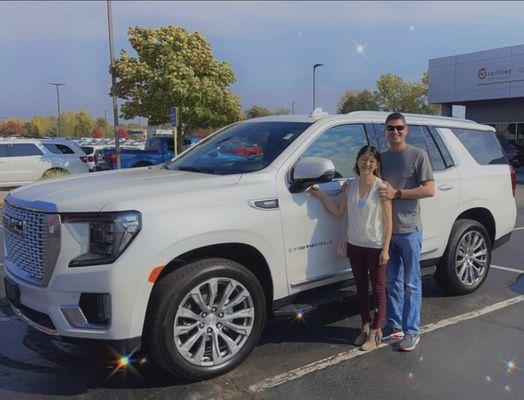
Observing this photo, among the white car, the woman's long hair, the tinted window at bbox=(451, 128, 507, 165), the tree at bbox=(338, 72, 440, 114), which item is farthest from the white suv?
the tree at bbox=(338, 72, 440, 114)

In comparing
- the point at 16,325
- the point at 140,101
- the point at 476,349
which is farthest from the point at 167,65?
the point at 476,349

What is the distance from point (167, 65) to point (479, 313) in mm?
17584

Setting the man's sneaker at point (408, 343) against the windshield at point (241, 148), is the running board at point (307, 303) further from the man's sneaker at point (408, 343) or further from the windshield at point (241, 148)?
the windshield at point (241, 148)

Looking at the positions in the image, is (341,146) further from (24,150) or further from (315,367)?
(24,150)

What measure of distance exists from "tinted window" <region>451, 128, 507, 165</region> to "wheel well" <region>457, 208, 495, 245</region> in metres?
0.50

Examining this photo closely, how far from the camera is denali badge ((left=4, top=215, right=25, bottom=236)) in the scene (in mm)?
3478

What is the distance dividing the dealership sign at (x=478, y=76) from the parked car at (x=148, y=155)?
17.9m

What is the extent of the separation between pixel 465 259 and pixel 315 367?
2.34 meters

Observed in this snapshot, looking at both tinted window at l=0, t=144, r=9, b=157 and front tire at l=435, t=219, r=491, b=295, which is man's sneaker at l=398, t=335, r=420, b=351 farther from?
tinted window at l=0, t=144, r=9, b=157

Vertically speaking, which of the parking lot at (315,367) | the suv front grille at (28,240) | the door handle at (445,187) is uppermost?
the door handle at (445,187)

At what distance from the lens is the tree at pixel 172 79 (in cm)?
2050

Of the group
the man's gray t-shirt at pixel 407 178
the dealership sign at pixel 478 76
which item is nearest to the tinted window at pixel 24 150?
the man's gray t-shirt at pixel 407 178

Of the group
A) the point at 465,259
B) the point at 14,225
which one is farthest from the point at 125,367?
the point at 465,259

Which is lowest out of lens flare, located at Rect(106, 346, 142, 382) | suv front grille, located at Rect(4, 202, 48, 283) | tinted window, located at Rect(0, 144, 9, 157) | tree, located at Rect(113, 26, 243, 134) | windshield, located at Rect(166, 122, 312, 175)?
lens flare, located at Rect(106, 346, 142, 382)
